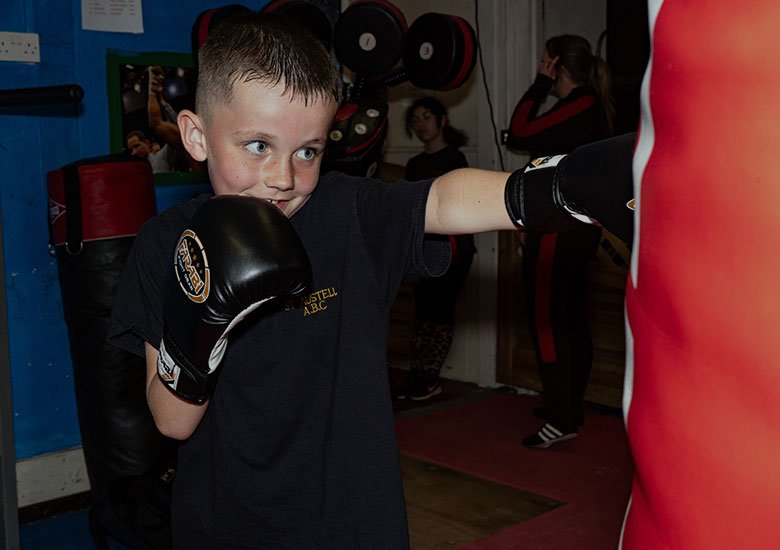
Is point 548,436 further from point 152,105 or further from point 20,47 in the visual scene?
point 20,47

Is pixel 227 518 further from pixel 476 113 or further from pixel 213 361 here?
pixel 476 113

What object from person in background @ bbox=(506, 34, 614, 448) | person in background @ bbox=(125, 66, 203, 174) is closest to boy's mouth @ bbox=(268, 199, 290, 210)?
person in background @ bbox=(125, 66, 203, 174)

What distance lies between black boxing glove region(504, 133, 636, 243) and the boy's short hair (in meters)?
0.27

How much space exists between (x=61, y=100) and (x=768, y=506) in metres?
1.92

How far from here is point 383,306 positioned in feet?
3.76

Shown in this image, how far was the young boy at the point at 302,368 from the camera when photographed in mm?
1083

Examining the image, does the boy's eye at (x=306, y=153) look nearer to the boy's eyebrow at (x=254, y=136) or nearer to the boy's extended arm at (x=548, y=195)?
the boy's eyebrow at (x=254, y=136)

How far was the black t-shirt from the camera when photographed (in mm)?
1122

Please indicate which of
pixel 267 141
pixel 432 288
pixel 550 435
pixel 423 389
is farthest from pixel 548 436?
pixel 267 141

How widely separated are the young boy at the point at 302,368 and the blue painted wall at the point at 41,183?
5.81 feet

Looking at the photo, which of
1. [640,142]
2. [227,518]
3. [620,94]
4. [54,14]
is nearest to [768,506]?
[640,142]

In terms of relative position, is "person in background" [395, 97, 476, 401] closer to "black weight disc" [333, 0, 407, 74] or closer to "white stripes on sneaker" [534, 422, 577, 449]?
"white stripes on sneaker" [534, 422, 577, 449]

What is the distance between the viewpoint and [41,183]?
278cm

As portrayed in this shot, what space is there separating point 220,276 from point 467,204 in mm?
289
